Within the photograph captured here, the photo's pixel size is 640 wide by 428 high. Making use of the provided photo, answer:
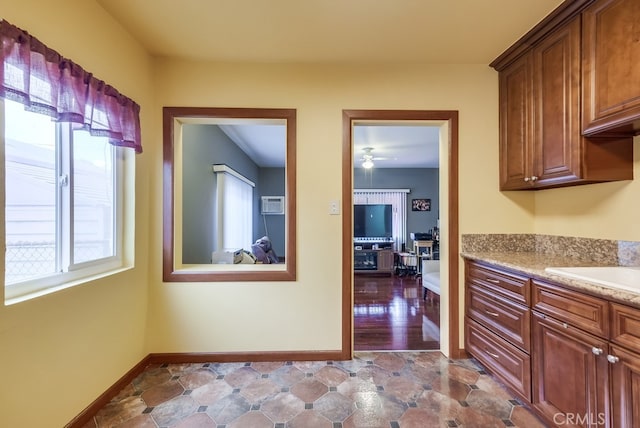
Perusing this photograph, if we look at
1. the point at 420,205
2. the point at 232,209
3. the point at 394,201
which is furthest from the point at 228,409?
the point at 420,205

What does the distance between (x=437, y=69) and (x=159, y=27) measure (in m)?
2.09

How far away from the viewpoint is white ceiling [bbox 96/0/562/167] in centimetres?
171

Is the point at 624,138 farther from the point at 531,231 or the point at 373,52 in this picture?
the point at 373,52

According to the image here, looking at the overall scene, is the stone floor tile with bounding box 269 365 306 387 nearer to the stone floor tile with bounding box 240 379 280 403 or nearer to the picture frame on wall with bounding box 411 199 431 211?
the stone floor tile with bounding box 240 379 280 403

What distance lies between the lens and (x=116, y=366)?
189 centimetres

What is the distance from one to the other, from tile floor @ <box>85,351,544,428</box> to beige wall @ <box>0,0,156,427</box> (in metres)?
0.28

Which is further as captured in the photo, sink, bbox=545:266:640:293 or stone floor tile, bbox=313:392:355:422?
stone floor tile, bbox=313:392:355:422

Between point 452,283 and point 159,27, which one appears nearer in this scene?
point 159,27

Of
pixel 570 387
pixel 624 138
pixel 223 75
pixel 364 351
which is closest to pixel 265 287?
pixel 364 351

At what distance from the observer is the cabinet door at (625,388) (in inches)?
44.7

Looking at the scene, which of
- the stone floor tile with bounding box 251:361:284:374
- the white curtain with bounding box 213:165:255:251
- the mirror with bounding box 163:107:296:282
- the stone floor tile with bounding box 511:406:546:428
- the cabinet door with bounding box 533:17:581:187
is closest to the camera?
the stone floor tile with bounding box 511:406:546:428

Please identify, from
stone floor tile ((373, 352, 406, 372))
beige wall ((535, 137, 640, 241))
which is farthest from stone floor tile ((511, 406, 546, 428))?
beige wall ((535, 137, 640, 241))

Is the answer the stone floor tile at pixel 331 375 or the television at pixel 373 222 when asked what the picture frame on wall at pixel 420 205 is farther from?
the stone floor tile at pixel 331 375

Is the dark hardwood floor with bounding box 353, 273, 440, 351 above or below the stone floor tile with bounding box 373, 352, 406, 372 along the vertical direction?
below
